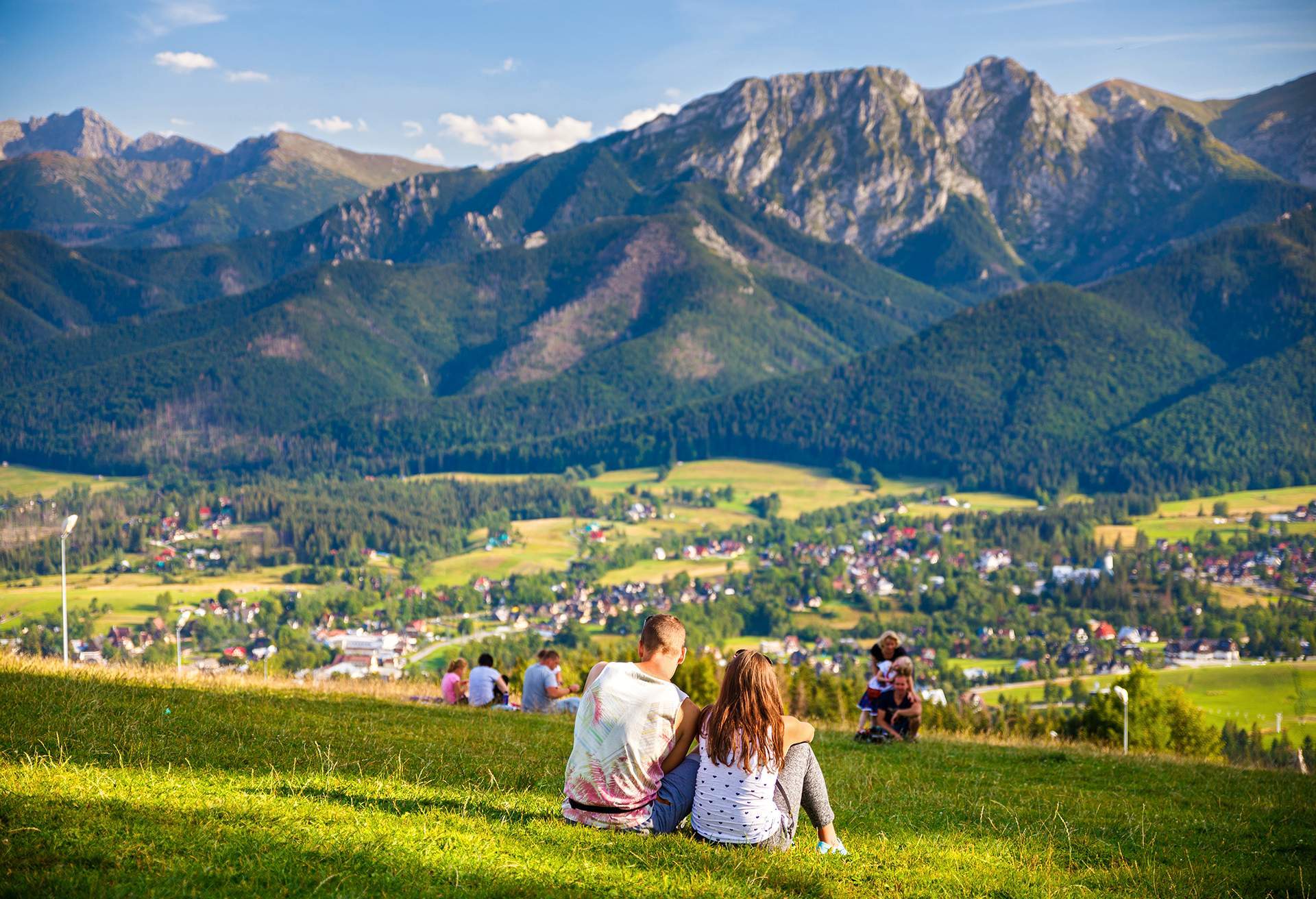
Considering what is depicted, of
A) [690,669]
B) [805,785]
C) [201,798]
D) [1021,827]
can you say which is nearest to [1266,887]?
[1021,827]

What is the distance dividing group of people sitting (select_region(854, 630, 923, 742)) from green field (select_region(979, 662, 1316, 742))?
50006 millimetres

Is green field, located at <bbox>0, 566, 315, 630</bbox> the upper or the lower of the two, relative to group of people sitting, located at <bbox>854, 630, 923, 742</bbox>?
lower

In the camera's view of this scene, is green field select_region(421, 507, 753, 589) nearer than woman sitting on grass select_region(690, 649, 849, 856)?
No

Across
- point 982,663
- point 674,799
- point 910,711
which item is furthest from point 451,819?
point 982,663

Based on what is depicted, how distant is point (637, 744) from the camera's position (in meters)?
9.46

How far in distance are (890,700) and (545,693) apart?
242 inches

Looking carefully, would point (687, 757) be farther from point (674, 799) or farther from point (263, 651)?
point (263, 651)

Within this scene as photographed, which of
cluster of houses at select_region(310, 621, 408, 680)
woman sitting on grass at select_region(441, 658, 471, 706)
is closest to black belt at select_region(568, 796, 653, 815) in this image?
woman sitting on grass at select_region(441, 658, 471, 706)

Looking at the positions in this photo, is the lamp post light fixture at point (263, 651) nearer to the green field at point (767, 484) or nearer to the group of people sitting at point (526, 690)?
the group of people sitting at point (526, 690)

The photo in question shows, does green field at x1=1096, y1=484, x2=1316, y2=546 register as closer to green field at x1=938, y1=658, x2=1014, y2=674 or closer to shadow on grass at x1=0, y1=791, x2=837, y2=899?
green field at x1=938, y1=658, x2=1014, y2=674

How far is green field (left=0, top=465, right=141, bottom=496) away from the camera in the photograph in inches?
6206

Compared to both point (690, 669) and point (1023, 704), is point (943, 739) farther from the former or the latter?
point (1023, 704)

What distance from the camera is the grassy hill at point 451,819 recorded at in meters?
7.75

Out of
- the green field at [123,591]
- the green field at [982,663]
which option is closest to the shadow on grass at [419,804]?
the green field at [982,663]
